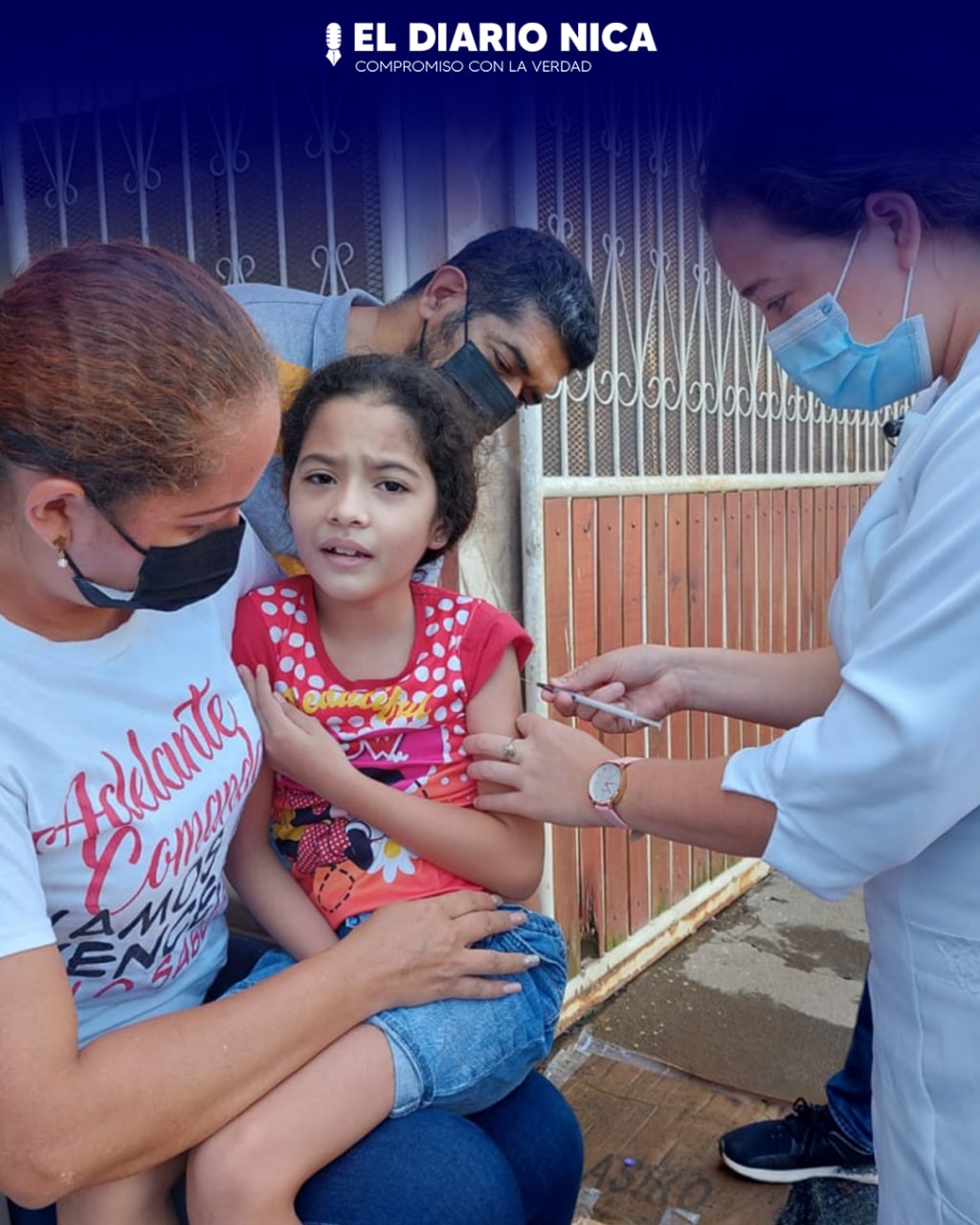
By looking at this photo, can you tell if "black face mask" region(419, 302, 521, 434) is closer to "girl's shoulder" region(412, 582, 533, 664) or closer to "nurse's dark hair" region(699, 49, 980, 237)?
"girl's shoulder" region(412, 582, 533, 664)

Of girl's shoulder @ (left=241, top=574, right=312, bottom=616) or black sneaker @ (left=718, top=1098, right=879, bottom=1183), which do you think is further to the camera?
black sneaker @ (left=718, top=1098, right=879, bottom=1183)

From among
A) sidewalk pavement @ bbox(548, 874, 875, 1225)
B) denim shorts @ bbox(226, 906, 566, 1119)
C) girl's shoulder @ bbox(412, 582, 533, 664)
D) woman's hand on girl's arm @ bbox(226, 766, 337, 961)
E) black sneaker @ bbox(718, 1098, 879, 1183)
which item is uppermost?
girl's shoulder @ bbox(412, 582, 533, 664)

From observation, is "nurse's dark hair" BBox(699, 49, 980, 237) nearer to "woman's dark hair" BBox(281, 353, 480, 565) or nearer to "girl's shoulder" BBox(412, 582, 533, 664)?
"woman's dark hair" BBox(281, 353, 480, 565)

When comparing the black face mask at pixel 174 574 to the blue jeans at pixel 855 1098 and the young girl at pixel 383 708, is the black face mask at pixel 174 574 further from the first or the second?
the blue jeans at pixel 855 1098

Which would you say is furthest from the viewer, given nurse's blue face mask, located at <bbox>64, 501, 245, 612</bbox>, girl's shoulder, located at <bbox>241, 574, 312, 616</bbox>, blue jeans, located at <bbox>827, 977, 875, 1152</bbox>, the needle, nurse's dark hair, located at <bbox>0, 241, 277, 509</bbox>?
blue jeans, located at <bbox>827, 977, 875, 1152</bbox>

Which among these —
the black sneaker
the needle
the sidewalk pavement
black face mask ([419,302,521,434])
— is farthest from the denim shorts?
the black sneaker

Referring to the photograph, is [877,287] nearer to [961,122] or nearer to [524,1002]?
[961,122]

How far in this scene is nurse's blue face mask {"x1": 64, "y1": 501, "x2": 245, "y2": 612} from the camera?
1.17m

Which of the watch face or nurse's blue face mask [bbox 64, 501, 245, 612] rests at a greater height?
nurse's blue face mask [bbox 64, 501, 245, 612]

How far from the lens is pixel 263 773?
1.56 meters

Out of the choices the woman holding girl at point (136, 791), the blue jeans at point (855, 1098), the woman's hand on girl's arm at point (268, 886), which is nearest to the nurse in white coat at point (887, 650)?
the woman's hand on girl's arm at point (268, 886)

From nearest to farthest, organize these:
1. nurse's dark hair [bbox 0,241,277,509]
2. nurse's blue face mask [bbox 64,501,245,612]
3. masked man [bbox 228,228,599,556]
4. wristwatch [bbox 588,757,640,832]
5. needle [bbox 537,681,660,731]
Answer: nurse's dark hair [bbox 0,241,277,509], nurse's blue face mask [bbox 64,501,245,612], wristwatch [bbox 588,757,640,832], needle [bbox 537,681,660,731], masked man [bbox 228,228,599,556]

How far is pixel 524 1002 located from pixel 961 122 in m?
1.35

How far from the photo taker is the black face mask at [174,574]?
3.85ft
